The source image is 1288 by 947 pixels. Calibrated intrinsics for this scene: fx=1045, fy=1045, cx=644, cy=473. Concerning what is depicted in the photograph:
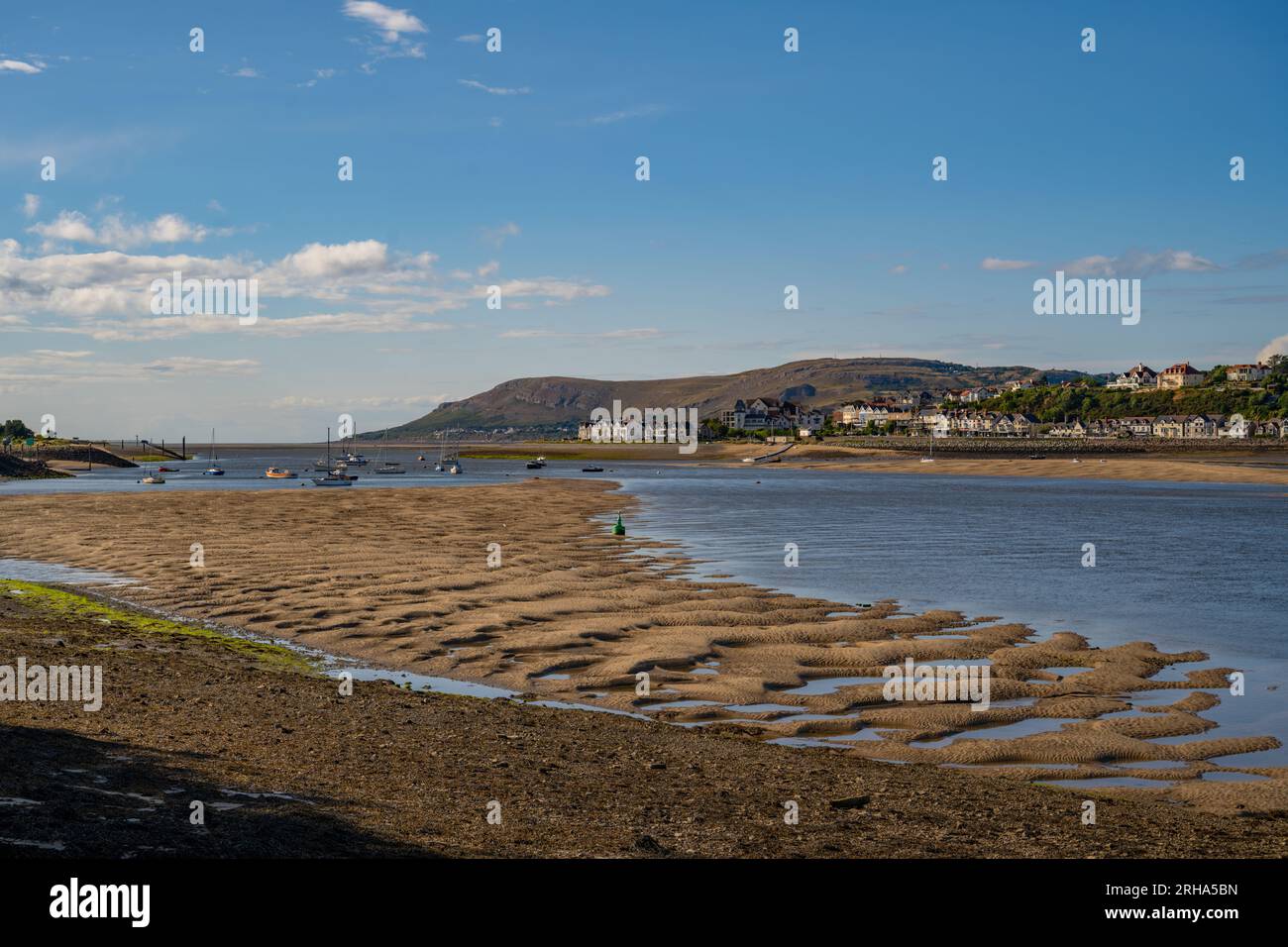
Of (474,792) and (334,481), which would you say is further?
(334,481)

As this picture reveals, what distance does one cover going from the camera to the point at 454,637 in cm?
2366

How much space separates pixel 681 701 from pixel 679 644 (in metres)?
4.37

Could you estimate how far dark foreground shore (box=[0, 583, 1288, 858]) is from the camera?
9.93m

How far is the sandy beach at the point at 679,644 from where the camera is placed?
51.8 ft

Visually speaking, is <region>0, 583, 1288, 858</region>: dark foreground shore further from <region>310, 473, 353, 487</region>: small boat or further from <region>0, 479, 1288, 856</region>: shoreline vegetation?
<region>310, 473, 353, 487</region>: small boat

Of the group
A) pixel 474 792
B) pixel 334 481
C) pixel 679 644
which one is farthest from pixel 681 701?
pixel 334 481

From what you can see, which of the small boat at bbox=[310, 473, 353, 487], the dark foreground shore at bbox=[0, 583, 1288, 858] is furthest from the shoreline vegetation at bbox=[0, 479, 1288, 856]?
the small boat at bbox=[310, 473, 353, 487]

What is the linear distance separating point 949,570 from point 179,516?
43.3 metres

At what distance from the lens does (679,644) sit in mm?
23000

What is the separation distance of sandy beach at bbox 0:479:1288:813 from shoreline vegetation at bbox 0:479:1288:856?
0.08 meters

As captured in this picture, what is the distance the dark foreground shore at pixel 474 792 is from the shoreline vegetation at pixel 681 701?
0.22 ft

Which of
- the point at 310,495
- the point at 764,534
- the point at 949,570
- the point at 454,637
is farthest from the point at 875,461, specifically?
the point at 454,637

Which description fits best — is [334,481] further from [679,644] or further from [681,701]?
[681,701]
